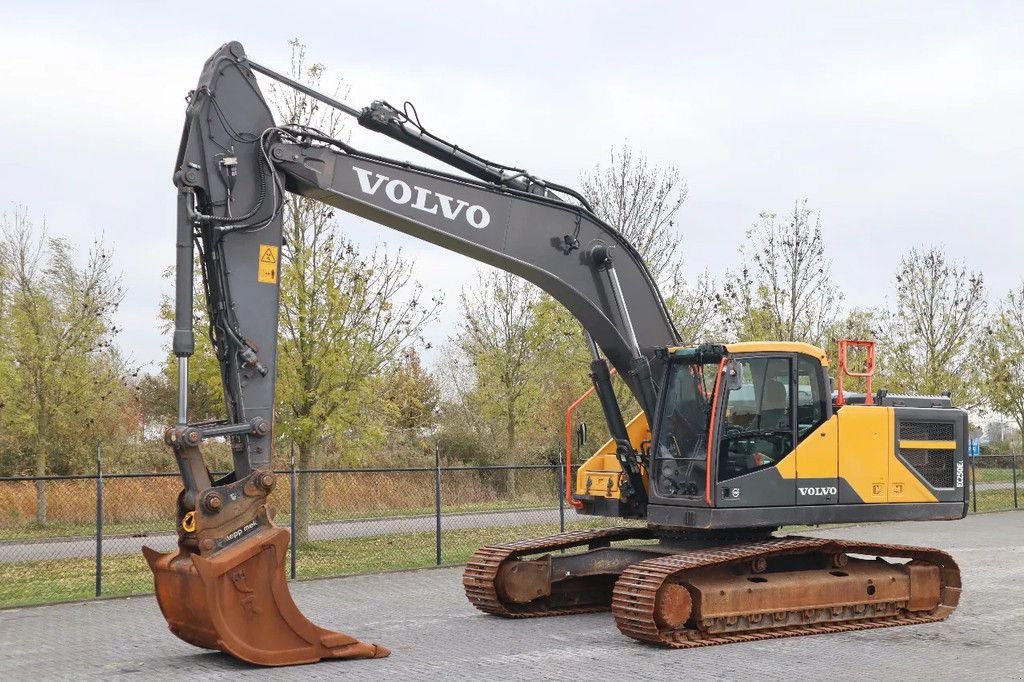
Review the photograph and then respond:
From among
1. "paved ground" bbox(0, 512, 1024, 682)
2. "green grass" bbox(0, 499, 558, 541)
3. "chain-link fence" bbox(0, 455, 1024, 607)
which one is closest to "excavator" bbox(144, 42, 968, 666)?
Answer: "paved ground" bbox(0, 512, 1024, 682)

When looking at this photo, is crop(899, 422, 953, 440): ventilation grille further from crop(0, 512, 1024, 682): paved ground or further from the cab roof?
crop(0, 512, 1024, 682): paved ground

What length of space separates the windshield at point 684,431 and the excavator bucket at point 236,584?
3.74 meters

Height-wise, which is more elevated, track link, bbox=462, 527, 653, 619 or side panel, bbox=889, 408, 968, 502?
side panel, bbox=889, 408, 968, 502

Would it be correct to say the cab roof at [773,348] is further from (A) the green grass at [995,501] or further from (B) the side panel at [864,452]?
(A) the green grass at [995,501]

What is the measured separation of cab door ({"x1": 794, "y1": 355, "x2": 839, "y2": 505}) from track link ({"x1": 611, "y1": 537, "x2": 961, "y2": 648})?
53cm

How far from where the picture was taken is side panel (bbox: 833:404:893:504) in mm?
11625

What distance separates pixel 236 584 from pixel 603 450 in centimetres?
507

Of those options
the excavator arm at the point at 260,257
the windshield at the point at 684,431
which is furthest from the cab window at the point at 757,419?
the excavator arm at the point at 260,257

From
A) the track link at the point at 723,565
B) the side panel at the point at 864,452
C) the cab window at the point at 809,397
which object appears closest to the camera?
the track link at the point at 723,565

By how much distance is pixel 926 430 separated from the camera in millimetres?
12312

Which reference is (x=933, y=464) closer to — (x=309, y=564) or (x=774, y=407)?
(x=774, y=407)

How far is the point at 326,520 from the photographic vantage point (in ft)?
69.2

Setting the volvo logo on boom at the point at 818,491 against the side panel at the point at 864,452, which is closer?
the volvo logo on boom at the point at 818,491

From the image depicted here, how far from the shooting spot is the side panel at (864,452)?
458 inches
